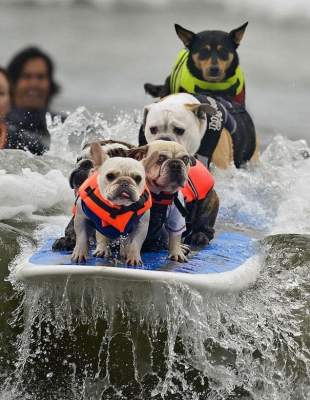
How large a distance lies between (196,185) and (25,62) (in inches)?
199

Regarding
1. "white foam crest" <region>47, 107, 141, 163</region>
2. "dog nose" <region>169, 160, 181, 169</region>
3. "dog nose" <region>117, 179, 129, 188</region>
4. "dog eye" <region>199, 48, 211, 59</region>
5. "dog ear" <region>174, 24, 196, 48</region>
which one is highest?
"dog ear" <region>174, 24, 196, 48</region>

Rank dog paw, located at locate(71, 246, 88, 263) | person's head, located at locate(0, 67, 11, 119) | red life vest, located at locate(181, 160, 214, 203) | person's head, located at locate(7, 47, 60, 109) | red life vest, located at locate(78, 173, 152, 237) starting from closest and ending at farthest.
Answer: red life vest, located at locate(78, 173, 152, 237) → dog paw, located at locate(71, 246, 88, 263) → red life vest, located at locate(181, 160, 214, 203) → person's head, located at locate(0, 67, 11, 119) → person's head, located at locate(7, 47, 60, 109)

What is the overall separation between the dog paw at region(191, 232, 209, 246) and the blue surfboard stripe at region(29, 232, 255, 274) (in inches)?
1.5

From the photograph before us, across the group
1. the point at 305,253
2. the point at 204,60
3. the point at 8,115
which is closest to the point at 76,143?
the point at 8,115

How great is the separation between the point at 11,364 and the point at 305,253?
1828 millimetres

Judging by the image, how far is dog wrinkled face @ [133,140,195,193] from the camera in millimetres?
5066

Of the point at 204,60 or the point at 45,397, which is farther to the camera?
the point at 204,60

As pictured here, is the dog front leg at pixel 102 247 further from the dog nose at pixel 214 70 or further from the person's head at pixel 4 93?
the person's head at pixel 4 93

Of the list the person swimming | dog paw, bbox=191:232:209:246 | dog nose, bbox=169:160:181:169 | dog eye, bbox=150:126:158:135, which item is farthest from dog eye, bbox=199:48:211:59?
dog nose, bbox=169:160:181:169

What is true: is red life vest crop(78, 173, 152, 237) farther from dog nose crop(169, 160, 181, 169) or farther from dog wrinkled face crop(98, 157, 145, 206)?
dog nose crop(169, 160, 181, 169)

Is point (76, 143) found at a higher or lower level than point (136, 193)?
lower

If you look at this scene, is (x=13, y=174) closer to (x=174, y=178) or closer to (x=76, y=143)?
(x=174, y=178)

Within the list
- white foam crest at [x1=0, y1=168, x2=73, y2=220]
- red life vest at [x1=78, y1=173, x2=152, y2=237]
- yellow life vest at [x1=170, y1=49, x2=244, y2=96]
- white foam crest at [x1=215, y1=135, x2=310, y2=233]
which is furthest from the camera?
yellow life vest at [x1=170, y1=49, x2=244, y2=96]

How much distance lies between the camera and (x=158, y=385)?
Answer: 5234 millimetres
